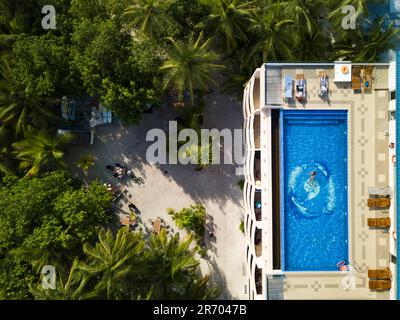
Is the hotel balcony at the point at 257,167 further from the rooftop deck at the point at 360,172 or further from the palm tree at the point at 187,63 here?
the palm tree at the point at 187,63

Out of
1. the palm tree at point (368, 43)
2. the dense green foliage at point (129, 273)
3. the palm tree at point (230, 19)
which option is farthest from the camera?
the palm tree at point (368, 43)

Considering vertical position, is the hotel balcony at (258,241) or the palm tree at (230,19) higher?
the palm tree at (230,19)

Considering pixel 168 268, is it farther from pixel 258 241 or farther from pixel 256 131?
pixel 256 131

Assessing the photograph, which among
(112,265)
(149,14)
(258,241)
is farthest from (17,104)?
(258,241)

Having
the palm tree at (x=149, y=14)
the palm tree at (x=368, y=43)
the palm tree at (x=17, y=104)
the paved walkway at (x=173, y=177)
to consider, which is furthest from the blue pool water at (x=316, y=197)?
the palm tree at (x=17, y=104)

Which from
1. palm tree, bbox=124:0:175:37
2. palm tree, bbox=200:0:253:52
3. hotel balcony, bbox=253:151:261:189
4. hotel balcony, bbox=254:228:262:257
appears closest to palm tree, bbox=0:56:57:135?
palm tree, bbox=124:0:175:37

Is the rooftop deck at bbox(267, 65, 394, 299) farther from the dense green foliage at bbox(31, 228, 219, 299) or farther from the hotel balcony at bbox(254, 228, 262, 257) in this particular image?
the dense green foliage at bbox(31, 228, 219, 299)

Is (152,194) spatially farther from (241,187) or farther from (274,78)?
(274,78)

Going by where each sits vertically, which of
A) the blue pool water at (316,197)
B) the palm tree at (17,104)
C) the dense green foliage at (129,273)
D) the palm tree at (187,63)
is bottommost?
the dense green foliage at (129,273)
